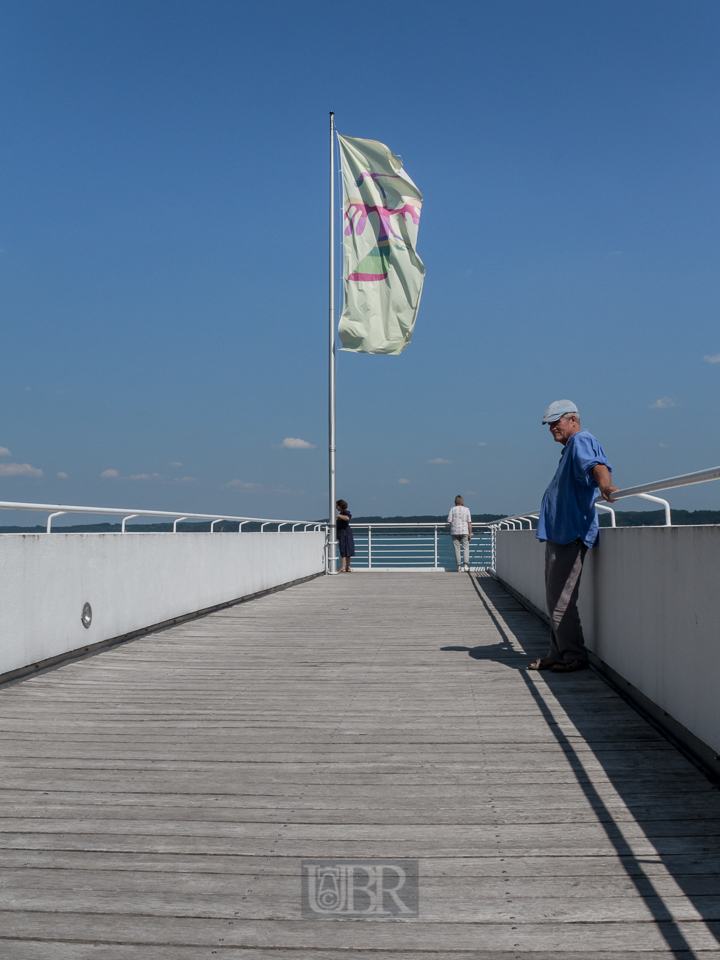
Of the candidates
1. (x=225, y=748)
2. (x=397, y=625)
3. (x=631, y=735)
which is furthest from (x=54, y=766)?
(x=397, y=625)

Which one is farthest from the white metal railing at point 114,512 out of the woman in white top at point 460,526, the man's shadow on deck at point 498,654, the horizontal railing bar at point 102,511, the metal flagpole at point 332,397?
the woman in white top at point 460,526

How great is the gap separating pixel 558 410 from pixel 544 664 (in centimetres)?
197

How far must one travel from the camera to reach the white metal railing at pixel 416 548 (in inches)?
857

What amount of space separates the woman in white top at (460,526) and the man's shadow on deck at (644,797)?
14728 mm

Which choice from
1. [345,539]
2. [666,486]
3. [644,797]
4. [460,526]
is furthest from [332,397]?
[644,797]

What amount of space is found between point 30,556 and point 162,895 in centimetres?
401

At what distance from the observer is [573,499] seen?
598 cm

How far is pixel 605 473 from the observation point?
5.57 m

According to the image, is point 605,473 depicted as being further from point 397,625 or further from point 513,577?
point 513,577

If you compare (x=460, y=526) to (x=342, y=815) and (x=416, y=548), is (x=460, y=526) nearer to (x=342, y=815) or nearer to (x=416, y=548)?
(x=416, y=548)

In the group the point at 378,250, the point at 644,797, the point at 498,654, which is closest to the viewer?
the point at 644,797

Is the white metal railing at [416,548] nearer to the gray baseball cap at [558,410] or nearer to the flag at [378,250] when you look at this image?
the flag at [378,250]

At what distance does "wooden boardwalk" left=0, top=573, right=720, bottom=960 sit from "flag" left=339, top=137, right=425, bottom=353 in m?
14.0

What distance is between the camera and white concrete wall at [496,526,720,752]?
3.73 m
